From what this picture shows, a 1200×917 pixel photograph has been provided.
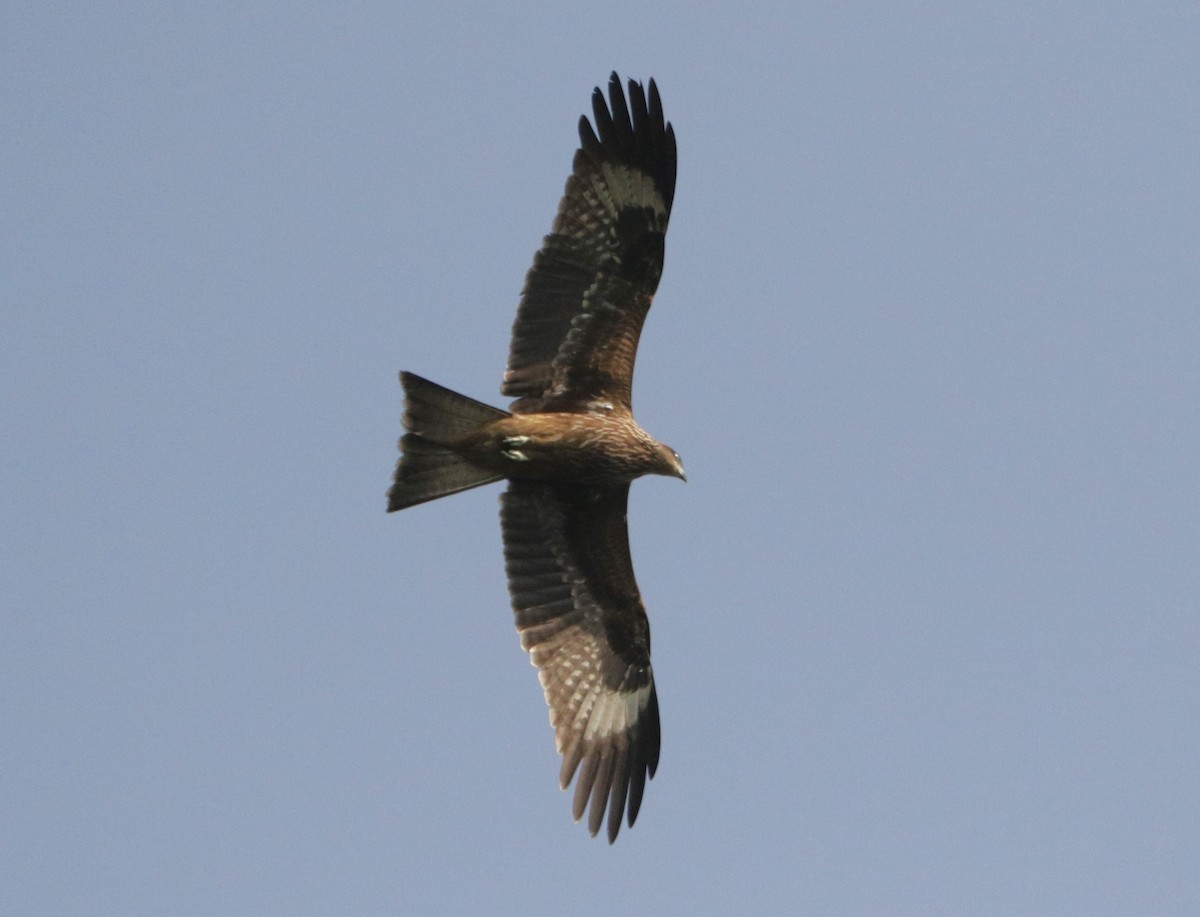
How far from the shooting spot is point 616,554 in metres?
12.1

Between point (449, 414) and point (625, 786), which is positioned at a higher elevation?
point (449, 414)

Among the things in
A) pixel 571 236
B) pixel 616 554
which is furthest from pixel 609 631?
pixel 571 236

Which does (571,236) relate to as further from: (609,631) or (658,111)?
(609,631)

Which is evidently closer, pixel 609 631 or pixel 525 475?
pixel 525 475

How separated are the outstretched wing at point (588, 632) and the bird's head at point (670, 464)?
19.5 inches

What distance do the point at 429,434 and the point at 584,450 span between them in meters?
0.97

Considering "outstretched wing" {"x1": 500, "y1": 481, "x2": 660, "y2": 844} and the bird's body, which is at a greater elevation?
the bird's body

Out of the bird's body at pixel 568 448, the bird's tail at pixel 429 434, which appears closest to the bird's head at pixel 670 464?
the bird's body at pixel 568 448

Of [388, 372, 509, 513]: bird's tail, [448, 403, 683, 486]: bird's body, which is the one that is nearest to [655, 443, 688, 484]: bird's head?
[448, 403, 683, 486]: bird's body

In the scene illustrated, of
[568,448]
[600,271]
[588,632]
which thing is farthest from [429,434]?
[588,632]

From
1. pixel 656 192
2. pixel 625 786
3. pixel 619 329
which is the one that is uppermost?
pixel 656 192

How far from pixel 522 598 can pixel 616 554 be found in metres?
0.68

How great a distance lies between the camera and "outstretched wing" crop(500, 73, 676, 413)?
11.5 m

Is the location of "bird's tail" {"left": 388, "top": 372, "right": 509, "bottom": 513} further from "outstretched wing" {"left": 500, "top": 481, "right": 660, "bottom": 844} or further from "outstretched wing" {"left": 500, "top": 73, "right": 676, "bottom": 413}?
"outstretched wing" {"left": 500, "top": 481, "right": 660, "bottom": 844}
